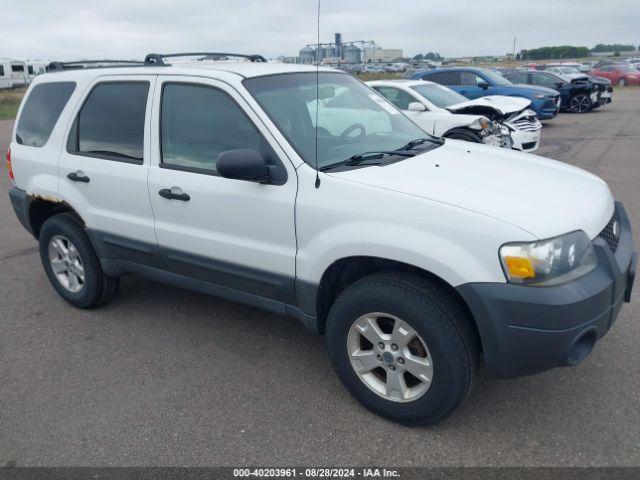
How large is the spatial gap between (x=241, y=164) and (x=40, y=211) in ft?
8.50

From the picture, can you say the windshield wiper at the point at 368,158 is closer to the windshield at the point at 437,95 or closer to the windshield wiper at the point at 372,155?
the windshield wiper at the point at 372,155

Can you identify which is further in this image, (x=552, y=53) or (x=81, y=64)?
(x=552, y=53)

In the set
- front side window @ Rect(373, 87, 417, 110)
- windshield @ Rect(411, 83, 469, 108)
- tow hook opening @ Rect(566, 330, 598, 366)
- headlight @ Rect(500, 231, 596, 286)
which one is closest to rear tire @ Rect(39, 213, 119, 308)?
headlight @ Rect(500, 231, 596, 286)

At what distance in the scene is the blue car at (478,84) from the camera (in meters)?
14.8

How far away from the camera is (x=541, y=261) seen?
258cm

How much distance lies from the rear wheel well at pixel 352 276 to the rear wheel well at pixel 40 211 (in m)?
2.49

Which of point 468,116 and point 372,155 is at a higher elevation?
point 372,155

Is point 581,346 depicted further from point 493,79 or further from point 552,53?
point 552,53

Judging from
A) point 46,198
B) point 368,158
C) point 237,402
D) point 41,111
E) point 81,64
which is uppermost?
point 81,64

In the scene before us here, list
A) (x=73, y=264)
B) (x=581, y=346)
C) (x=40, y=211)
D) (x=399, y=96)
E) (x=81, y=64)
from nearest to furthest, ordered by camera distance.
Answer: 1. (x=581, y=346)
2. (x=73, y=264)
3. (x=40, y=211)
4. (x=81, y=64)
5. (x=399, y=96)

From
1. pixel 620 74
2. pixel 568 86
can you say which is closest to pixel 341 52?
pixel 568 86

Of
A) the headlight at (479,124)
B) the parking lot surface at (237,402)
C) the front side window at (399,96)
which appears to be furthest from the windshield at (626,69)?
the parking lot surface at (237,402)

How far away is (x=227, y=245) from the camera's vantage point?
138 inches

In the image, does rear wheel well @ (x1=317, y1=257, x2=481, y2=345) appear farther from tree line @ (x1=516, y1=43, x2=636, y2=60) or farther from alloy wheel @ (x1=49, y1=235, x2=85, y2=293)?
tree line @ (x1=516, y1=43, x2=636, y2=60)
